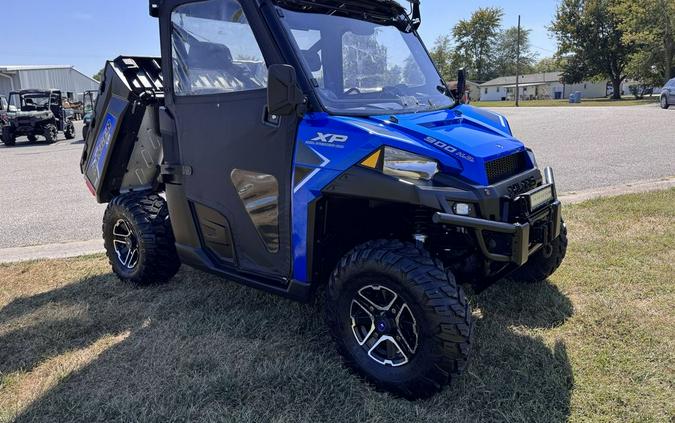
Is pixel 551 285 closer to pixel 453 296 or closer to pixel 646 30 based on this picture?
pixel 453 296

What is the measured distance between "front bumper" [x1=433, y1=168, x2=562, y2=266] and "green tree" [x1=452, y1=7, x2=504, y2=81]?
92649mm

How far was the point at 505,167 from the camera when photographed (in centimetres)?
293

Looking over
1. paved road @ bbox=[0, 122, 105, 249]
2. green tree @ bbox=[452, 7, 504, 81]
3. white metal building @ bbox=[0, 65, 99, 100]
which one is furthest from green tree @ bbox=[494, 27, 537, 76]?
paved road @ bbox=[0, 122, 105, 249]

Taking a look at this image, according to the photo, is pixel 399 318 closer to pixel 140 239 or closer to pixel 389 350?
pixel 389 350

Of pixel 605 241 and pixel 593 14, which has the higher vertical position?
pixel 593 14

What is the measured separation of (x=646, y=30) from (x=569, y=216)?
45.8 meters

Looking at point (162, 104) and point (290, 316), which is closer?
point (290, 316)

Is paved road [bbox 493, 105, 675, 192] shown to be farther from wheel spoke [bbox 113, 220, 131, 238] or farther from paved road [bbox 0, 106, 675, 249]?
wheel spoke [bbox 113, 220, 131, 238]

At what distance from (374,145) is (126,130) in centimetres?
252

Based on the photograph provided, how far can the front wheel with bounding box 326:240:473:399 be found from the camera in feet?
8.32

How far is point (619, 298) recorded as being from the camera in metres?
3.71

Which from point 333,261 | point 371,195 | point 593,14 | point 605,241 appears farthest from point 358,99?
point 593,14

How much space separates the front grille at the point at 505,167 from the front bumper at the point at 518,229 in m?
0.17

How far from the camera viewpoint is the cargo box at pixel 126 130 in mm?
4113
